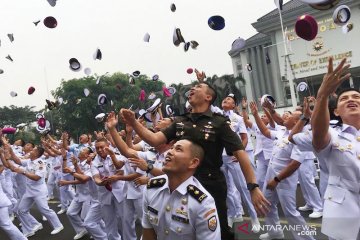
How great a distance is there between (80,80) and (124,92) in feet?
16.7

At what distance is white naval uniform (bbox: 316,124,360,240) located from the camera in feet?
8.46

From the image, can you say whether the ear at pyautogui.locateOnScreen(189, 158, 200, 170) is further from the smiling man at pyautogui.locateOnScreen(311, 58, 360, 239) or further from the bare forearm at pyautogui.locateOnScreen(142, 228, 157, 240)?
the smiling man at pyautogui.locateOnScreen(311, 58, 360, 239)

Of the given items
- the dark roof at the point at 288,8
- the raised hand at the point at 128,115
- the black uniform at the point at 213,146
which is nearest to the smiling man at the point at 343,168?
the black uniform at the point at 213,146

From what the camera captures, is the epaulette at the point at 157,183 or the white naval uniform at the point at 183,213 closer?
the white naval uniform at the point at 183,213

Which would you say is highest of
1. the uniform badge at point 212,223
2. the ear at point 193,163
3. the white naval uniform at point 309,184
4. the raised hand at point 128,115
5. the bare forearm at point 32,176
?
the raised hand at point 128,115

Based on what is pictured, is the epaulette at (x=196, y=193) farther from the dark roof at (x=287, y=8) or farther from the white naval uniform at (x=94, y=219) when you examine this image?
the dark roof at (x=287, y=8)

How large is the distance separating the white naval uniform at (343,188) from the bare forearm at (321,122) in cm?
10

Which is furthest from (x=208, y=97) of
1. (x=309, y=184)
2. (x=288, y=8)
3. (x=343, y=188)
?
(x=288, y=8)

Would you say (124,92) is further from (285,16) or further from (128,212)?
(128,212)

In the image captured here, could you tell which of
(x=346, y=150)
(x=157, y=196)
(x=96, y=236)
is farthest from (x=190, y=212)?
(x=96, y=236)

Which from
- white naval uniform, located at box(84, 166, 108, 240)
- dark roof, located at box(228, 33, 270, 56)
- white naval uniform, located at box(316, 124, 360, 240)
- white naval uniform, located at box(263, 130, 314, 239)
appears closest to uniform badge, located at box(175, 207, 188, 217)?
white naval uniform, located at box(316, 124, 360, 240)

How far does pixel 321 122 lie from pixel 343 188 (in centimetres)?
54

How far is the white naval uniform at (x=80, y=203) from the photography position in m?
6.55

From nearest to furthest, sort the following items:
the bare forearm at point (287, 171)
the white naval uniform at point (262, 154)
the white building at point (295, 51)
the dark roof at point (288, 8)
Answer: the bare forearm at point (287, 171)
the white naval uniform at point (262, 154)
the white building at point (295, 51)
the dark roof at point (288, 8)
